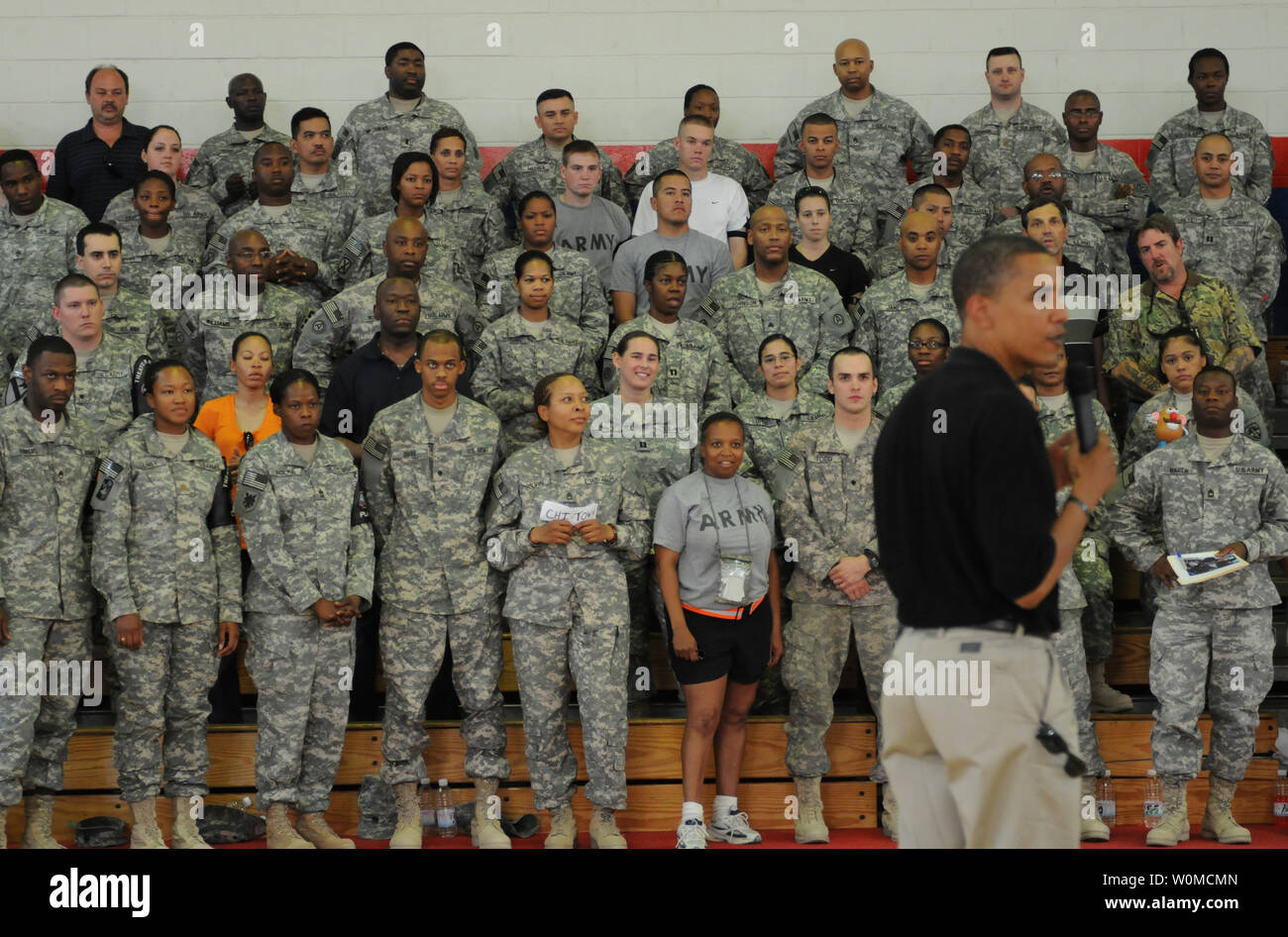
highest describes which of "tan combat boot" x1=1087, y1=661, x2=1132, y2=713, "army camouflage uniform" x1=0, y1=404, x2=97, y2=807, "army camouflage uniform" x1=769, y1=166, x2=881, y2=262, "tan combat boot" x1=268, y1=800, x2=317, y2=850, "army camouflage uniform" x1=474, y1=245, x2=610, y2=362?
"army camouflage uniform" x1=769, y1=166, x2=881, y2=262

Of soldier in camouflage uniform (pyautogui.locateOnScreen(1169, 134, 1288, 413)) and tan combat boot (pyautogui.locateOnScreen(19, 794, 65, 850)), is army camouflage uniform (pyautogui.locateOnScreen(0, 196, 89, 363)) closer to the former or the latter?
tan combat boot (pyautogui.locateOnScreen(19, 794, 65, 850))

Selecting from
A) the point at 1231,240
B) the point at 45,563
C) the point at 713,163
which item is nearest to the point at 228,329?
the point at 45,563

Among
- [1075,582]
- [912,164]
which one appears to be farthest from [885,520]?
[912,164]

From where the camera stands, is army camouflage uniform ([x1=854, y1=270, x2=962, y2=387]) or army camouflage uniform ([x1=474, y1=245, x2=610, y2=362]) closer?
army camouflage uniform ([x1=854, y1=270, x2=962, y2=387])

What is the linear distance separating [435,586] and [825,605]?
1.52 meters

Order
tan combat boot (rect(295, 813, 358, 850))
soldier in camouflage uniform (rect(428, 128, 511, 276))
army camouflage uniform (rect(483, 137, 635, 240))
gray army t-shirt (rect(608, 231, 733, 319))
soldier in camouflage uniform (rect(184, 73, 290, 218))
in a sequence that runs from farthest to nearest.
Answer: army camouflage uniform (rect(483, 137, 635, 240))
soldier in camouflage uniform (rect(184, 73, 290, 218))
soldier in camouflage uniform (rect(428, 128, 511, 276))
gray army t-shirt (rect(608, 231, 733, 319))
tan combat boot (rect(295, 813, 358, 850))

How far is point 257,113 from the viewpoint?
29.3 ft

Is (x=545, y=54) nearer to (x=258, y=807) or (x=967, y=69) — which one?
(x=967, y=69)

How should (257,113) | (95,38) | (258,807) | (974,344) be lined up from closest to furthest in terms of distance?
(974,344) < (258,807) < (257,113) < (95,38)

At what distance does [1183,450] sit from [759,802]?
85.9 inches

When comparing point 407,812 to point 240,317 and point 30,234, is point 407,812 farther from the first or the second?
point 30,234

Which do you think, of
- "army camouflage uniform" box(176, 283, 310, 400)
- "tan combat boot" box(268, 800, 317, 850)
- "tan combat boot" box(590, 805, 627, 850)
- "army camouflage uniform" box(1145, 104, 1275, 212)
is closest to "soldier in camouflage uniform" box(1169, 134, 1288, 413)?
"army camouflage uniform" box(1145, 104, 1275, 212)

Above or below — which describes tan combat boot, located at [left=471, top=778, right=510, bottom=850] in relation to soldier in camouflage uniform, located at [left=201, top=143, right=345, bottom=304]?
below

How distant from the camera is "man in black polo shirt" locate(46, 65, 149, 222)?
335 inches
